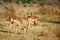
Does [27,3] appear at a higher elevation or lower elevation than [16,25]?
higher

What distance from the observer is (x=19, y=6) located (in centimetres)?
319

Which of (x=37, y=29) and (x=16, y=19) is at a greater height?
(x=16, y=19)

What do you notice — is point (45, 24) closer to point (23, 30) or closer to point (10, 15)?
point (23, 30)

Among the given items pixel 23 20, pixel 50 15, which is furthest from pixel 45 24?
pixel 23 20

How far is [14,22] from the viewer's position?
3176 millimetres

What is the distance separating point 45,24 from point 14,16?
1.82ft

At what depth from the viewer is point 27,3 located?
3176mm

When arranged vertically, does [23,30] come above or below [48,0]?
below

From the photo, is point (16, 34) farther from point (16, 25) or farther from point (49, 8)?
point (49, 8)

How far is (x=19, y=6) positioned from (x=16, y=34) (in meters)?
0.49

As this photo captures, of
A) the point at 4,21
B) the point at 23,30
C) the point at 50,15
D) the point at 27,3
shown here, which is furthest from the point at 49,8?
the point at 4,21

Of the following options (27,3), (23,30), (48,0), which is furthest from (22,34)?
(48,0)

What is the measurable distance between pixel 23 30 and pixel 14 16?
0.95 feet

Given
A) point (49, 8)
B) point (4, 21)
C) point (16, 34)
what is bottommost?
point (16, 34)
